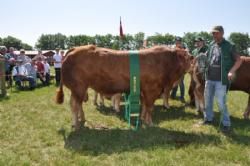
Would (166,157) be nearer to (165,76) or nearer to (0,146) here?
(165,76)

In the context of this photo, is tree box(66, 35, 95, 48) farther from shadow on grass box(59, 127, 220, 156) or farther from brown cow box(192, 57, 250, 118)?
shadow on grass box(59, 127, 220, 156)

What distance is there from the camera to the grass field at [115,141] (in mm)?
5789

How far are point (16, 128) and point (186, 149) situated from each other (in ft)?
13.2

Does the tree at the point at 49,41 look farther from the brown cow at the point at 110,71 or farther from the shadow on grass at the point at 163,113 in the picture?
the brown cow at the point at 110,71

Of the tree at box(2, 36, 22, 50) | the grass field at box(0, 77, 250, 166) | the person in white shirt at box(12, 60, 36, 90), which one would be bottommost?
Result: the grass field at box(0, 77, 250, 166)

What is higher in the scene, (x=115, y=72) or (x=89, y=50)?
(x=89, y=50)

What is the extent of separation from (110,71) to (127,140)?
1608 mm

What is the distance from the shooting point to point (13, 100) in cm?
1186

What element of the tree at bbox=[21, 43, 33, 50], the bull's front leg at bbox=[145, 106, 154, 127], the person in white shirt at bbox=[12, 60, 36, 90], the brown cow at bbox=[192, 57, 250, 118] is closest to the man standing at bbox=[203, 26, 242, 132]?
the brown cow at bbox=[192, 57, 250, 118]

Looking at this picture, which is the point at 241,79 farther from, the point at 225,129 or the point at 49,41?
the point at 49,41

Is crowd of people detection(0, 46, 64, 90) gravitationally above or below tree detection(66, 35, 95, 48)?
below

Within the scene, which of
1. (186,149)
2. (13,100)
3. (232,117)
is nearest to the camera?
(186,149)

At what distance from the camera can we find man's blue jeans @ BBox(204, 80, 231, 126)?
7.38 m

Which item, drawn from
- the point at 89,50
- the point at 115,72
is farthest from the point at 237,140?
the point at 89,50
